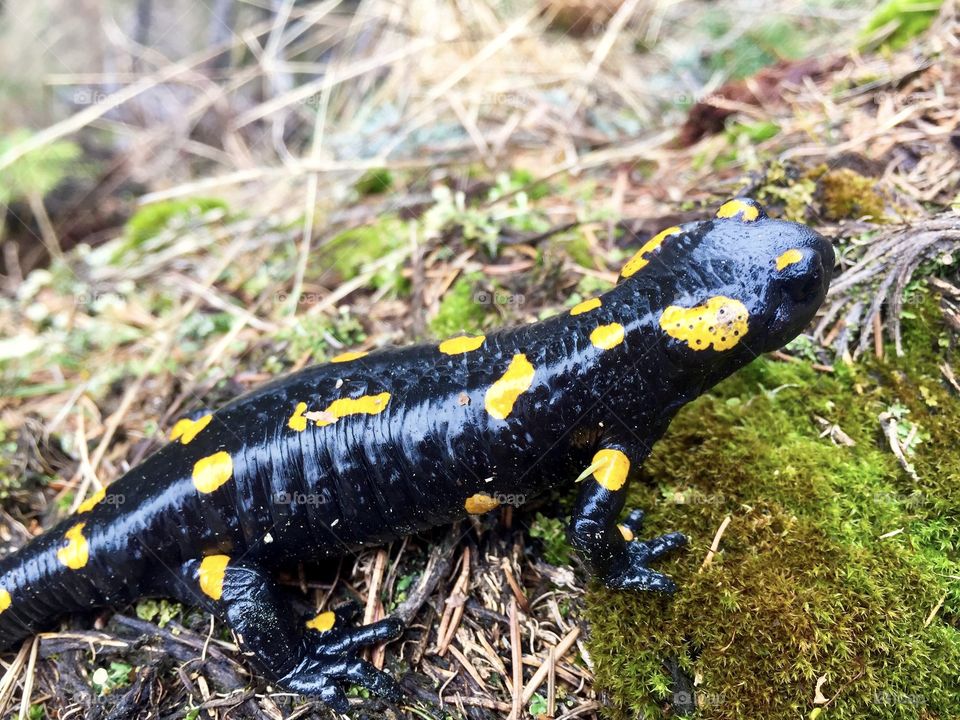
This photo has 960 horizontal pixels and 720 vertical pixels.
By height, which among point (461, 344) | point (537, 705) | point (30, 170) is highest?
point (30, 170)

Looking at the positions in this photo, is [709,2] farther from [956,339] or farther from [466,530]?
[466,530]

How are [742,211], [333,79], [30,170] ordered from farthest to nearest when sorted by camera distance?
[30,170] < [333,79] < [742,211]

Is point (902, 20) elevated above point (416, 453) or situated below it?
above

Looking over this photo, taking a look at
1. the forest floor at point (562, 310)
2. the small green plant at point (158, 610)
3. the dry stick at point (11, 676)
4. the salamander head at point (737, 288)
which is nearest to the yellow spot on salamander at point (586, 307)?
the salamander head at point (737, 288)

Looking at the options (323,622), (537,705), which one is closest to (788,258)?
(537,705)

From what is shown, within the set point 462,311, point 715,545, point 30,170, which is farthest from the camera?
point 30,170

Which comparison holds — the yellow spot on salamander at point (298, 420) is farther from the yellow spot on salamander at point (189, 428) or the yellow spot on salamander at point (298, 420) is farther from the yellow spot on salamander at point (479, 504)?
the yellow spot on salamander at point (479, 504)

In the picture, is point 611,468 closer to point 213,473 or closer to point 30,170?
point 213,473
